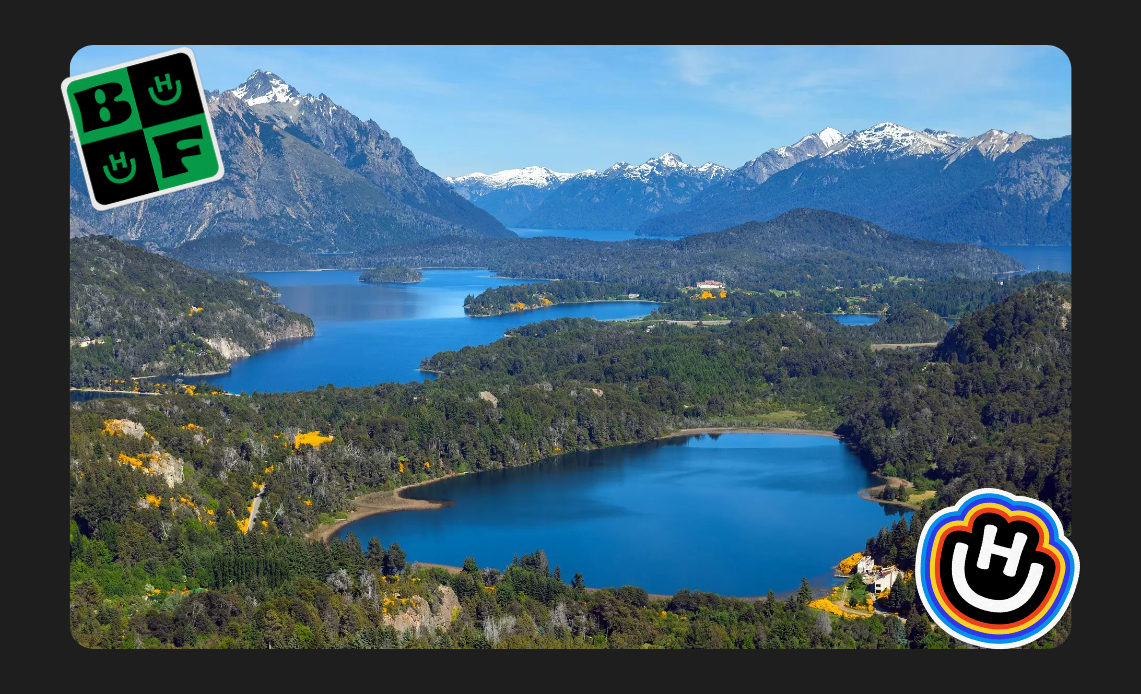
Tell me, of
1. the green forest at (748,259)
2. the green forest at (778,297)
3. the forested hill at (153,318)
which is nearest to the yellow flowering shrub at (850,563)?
the forested hill at (153,318)

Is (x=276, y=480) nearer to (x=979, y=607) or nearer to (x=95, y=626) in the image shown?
(x=95, y=626)

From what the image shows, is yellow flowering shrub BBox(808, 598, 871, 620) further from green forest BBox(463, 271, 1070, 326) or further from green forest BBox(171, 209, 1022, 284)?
green forest BBox(171, 209, 1022, 284)

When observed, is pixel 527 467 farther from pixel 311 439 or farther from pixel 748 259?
pixel 748 259

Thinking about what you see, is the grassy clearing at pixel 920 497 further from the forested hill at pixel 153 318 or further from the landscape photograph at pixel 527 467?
the forested hill at pixel 153 318

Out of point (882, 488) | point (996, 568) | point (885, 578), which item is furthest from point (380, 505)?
point (996, 568)

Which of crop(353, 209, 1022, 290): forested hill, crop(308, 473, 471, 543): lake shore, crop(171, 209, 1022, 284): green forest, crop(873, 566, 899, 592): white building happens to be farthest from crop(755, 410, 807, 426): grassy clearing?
crop(353, 209, 1022, 290): forested hill

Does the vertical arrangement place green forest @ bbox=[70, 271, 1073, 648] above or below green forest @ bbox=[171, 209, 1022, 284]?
below

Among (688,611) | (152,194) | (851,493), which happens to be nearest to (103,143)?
(152,194)
